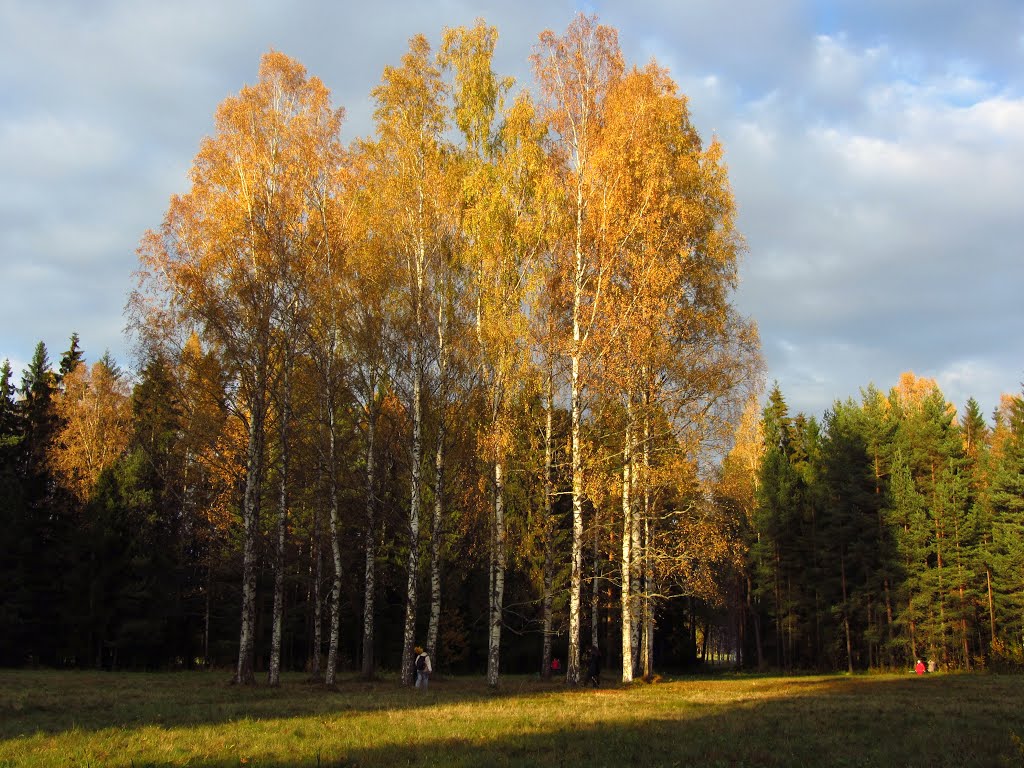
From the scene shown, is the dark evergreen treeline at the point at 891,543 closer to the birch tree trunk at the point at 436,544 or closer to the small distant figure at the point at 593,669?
the small distant figure at the point at 593,669

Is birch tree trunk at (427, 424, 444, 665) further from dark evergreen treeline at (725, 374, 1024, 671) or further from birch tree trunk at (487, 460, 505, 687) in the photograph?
dark evergreen treeline at (725, 374, 1024, 671)

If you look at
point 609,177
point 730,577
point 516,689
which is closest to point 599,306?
point 609,177

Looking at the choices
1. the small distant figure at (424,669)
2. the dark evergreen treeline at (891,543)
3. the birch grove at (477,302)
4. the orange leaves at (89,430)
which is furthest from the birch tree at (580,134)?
the orange leaves at (89,430)

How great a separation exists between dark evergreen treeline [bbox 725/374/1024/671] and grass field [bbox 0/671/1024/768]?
19647mm

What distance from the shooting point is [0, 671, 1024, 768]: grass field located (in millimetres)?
10500

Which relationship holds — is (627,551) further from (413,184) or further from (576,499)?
(413,184)

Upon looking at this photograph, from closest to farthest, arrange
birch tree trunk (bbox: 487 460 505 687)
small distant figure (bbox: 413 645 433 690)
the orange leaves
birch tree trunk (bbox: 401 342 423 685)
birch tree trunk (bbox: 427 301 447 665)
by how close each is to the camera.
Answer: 1. birch tree trunk (bbox: 487 460 505 687)
2. birch tree trunk (bbox: 401 342 423 685)
3. small distant figure (bbox: 413 645 433 690)
4. birch tree trunk (bbox: 427 301 447 665)
5. the orange leaves

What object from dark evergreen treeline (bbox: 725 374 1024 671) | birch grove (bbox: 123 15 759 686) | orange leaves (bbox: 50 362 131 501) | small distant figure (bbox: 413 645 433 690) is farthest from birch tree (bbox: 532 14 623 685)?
orange leaves (bbox: 50 362 131 501)

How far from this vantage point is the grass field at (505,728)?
10500 mm

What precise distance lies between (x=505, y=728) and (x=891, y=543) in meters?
38.5

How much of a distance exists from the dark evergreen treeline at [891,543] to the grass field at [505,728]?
1965 cm

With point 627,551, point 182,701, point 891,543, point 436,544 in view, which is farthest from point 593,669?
point 891,543

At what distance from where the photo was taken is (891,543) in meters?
44.1

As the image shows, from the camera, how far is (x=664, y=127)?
26938 millimetres
